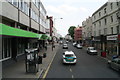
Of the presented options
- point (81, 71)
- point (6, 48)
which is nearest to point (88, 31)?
point (81, 71)

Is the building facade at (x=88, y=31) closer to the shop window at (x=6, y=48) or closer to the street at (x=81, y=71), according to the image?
the street at (x=81, y=71)

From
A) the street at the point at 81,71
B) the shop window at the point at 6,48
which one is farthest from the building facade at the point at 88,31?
the shop window at the point at 6,48

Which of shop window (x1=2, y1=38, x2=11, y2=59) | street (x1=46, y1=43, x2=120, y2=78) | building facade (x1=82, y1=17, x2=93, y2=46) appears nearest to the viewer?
street (x1=46, y1=43, x2=120, y2=78)

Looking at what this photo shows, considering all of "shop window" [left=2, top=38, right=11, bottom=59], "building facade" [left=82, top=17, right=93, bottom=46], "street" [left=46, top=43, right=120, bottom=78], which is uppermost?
"building facade" [left=82, top=17, right=93, bottom=46]

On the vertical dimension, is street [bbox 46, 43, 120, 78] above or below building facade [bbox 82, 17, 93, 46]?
below

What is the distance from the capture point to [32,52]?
450 inches

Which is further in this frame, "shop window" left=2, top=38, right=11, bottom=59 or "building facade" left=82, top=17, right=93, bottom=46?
"building facade" left=82, top=17, right=93, bottom=46

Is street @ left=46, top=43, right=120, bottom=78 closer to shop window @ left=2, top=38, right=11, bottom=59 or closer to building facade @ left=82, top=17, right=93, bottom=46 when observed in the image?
shop window @ left=2, top=38, right=11, bottom=59

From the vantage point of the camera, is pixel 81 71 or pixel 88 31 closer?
pixel 81 71

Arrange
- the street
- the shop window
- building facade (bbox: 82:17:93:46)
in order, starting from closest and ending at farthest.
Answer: the street < the shop window < building facade (bbox: 82:17:93:46)

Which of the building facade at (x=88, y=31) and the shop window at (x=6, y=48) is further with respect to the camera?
the building facade at (x=88, y=31)

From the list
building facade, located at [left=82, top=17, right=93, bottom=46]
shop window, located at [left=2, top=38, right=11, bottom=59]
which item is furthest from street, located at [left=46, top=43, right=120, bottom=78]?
building facade, located at [left=82, top=17, right=93, bottom=46]

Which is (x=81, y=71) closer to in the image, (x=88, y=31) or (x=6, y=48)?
Answer: (x=6, y=48)

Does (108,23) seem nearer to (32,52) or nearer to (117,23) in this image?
(117,23)
